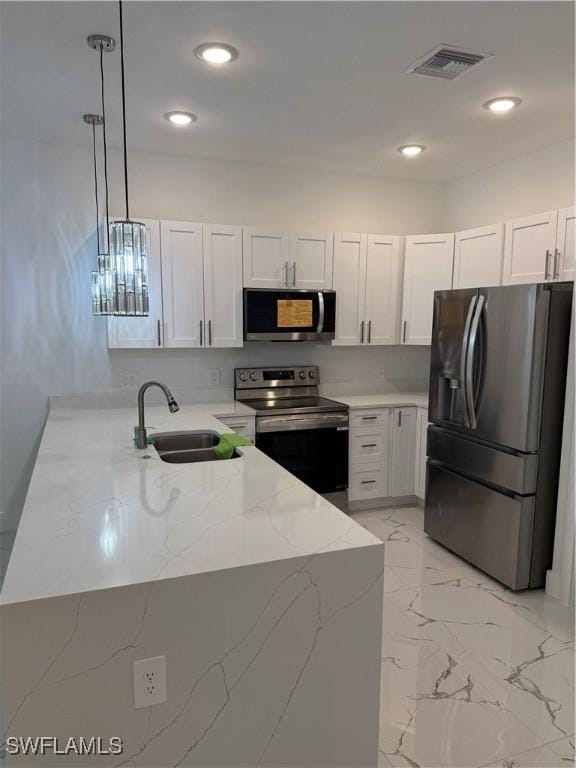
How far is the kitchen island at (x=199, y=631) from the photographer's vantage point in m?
1.17

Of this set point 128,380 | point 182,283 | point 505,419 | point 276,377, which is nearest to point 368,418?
point 276,377

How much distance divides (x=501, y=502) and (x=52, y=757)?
249cm

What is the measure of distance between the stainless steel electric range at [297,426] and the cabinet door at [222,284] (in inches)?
16.3

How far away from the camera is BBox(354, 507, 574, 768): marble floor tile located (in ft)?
6.16

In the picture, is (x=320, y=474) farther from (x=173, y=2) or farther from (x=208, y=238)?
(x=173, y=2)

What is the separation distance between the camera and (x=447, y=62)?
7.81 feet

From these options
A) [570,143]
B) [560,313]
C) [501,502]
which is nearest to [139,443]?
[501,502]

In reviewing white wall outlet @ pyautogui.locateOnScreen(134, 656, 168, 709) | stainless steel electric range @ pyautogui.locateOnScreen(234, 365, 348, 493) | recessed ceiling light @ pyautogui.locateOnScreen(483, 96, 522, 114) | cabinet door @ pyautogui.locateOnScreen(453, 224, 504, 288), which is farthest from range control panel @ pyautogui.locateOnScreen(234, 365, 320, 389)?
white wall outlet @ pyautogui.locateOnScreen(134, 656, 168, 709)

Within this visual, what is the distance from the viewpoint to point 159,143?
3.55 meters

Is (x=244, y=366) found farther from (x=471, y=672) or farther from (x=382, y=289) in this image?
(x=471, y=672)

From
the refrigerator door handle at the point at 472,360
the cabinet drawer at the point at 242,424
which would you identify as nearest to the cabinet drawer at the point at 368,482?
the cabinet drawer at the point at 242,424

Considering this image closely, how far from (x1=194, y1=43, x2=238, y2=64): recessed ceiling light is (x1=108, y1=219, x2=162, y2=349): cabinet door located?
134 cm

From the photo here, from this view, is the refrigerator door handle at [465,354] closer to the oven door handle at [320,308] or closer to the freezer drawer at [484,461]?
the freezer drawer at [484,461]

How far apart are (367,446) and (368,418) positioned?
216 millimetres
